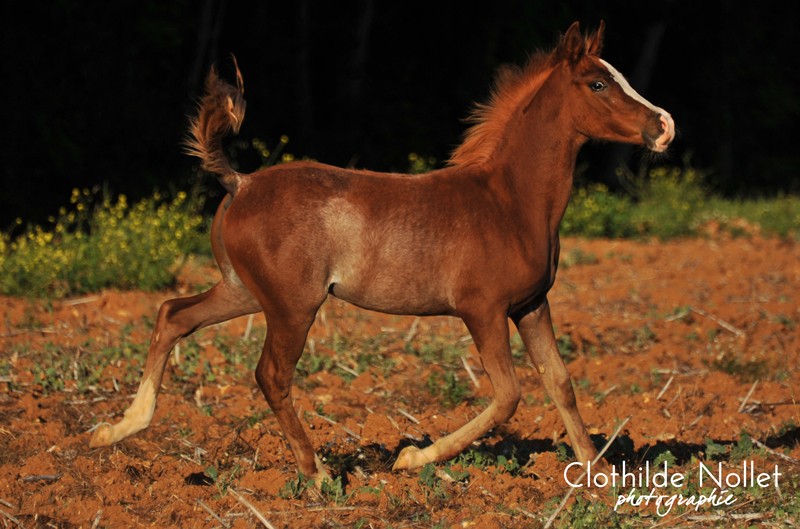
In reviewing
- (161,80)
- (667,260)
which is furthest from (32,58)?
(667,260)

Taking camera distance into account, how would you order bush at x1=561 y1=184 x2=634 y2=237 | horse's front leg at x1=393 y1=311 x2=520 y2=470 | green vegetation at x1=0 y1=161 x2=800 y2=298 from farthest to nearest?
bush at x1=561 y1=184 x2=634 y2=237 → green vegetation at x1=0 y1=161 x2=800 y2=298 → horse's front leg at x1=393 y1=311 x2=520 y2=470

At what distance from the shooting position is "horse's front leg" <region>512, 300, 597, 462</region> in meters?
5.58

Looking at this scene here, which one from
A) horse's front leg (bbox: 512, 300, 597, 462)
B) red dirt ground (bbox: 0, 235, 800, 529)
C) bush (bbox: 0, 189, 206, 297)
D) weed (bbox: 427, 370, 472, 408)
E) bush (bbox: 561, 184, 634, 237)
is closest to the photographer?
red dirt ground (bbox: 0, 235, 800, 529)

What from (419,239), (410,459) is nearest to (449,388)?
(410,459)

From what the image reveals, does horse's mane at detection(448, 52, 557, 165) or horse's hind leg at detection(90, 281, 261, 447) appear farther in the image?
horse's mane at detection(448, 52, 557, 165)

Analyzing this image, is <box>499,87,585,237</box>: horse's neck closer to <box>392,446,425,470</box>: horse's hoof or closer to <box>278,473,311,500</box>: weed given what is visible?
<box>392,446,425,470</box>: horse's hoof

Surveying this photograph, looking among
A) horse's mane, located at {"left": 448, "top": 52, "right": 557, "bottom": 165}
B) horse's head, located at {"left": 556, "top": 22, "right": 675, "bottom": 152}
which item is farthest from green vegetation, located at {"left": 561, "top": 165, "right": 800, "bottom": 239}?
horse's head, located at {"left": 556, "top": 22, "right": 675, "bottom": 152}

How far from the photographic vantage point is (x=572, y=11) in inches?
724

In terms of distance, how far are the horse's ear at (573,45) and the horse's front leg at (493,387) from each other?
1293 millimetres

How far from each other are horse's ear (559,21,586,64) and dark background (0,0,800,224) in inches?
297

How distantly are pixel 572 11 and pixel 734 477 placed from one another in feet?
45.6

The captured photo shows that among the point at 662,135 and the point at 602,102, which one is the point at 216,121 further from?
the point at 662,135

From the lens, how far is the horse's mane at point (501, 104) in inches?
221

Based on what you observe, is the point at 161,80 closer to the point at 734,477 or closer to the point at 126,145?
the point at 126,145
